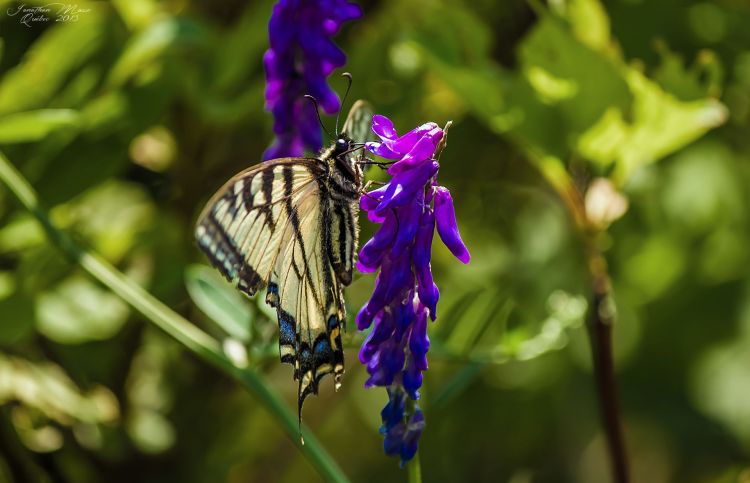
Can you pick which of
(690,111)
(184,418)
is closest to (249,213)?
(690,111)

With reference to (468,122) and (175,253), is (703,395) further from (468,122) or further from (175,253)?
(175,253)

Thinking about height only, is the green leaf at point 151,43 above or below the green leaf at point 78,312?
above

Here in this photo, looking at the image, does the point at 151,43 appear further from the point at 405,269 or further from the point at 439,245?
the point at 439,245

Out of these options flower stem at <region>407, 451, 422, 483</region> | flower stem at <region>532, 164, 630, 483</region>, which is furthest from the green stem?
flower stem at <region>532, 164, 630, 483</region>

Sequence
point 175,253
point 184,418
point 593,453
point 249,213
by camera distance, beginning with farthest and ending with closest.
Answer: point 593,453
point 184,418
point 175,253
point 249,213

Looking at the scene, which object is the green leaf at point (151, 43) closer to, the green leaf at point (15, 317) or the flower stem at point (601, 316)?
the green leaf at point (15, 317)

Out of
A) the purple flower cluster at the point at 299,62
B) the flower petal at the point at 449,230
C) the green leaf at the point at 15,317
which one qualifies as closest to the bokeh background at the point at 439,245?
the green leaf at the point at 15,317

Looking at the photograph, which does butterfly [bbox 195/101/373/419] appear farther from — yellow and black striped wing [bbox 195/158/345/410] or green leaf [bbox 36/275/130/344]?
green leaf [bbox 36/275/130/344]
